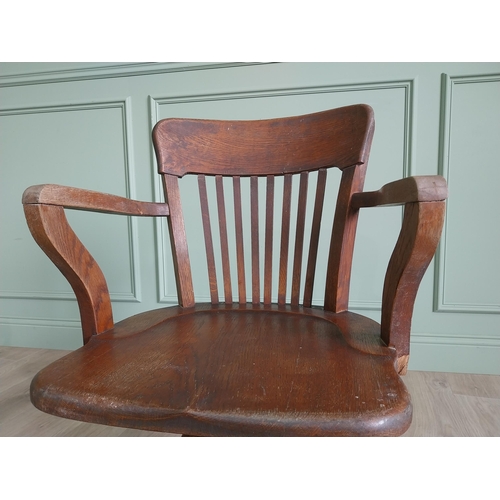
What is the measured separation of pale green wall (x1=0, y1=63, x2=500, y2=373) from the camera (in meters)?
1.29

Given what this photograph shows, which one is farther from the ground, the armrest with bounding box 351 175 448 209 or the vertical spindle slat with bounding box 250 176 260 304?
the armrest with bounding box 351 175 448 209

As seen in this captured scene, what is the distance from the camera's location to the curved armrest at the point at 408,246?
0.44 metres

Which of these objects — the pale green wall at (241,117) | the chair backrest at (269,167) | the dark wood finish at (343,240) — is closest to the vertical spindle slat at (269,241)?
the chair backrest at (269,167)

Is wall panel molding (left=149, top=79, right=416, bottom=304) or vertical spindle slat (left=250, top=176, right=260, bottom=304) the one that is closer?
vertical spindle slat (left=250, top=176, right=260, bottom=304)

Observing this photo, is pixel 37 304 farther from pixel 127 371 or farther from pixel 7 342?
pixel 127 371

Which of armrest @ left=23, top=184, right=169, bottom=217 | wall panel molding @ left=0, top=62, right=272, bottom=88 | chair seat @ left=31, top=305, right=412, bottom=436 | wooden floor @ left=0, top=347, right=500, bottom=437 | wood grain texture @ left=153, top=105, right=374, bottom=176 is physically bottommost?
wooden floor @ left=0, top=347, right=500, bottom=437

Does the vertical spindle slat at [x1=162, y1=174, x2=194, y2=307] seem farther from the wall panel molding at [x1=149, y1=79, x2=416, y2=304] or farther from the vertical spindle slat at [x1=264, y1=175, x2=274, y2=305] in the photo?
the wall panel molding at [x1=149, y1=79, x2=416, y2=304]

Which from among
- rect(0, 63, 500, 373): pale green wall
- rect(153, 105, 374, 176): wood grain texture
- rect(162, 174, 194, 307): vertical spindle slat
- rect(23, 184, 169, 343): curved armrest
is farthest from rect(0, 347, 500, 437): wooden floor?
rect(153, 105, 374, 176): wood grain texture

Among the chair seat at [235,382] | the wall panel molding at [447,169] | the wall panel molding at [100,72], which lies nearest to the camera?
the chair seat at [235,382]

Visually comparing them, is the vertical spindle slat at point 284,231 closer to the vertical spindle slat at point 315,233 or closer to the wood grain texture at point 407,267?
the vertical spindle slat at point 315,233

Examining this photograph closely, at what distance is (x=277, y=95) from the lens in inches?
53.8

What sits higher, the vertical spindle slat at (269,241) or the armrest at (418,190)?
the armrest at (418,190)
